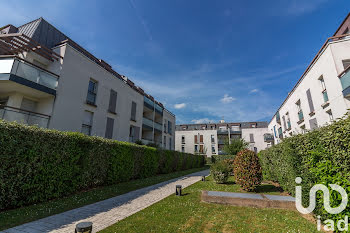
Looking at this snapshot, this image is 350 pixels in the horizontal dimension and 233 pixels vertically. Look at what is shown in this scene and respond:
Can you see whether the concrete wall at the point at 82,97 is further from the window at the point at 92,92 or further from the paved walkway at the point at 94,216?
the paved walkway at the point at 94,216

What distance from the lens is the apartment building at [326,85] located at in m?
11.0

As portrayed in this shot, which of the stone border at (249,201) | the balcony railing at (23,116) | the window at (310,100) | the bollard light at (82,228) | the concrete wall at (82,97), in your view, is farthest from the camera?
the window at (310,100)

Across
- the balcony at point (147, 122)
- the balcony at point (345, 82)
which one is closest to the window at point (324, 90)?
the balcony at point (345, 82)

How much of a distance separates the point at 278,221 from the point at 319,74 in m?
14.6

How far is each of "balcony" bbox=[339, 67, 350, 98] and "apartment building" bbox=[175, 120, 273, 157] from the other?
116ft

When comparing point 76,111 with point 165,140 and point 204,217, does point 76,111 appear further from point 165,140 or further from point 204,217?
point 165,140

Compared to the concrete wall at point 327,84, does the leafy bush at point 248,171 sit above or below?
below

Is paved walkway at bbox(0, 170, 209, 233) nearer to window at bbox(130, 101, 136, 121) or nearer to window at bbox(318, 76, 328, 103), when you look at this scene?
window at bbox(130, 101, 136, 121)

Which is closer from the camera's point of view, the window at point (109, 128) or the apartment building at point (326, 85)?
the apartment building at point (326, 85)

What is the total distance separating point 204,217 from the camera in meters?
4.45

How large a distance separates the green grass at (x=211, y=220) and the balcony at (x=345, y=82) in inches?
402

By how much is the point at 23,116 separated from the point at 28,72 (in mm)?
2668

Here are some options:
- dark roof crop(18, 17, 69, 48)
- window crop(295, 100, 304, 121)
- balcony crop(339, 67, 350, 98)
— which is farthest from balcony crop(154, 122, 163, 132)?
balcony crop(339, 67, 350, 98)

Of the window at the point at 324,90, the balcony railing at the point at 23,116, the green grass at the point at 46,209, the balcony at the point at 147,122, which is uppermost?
the window at the point at 324,90
